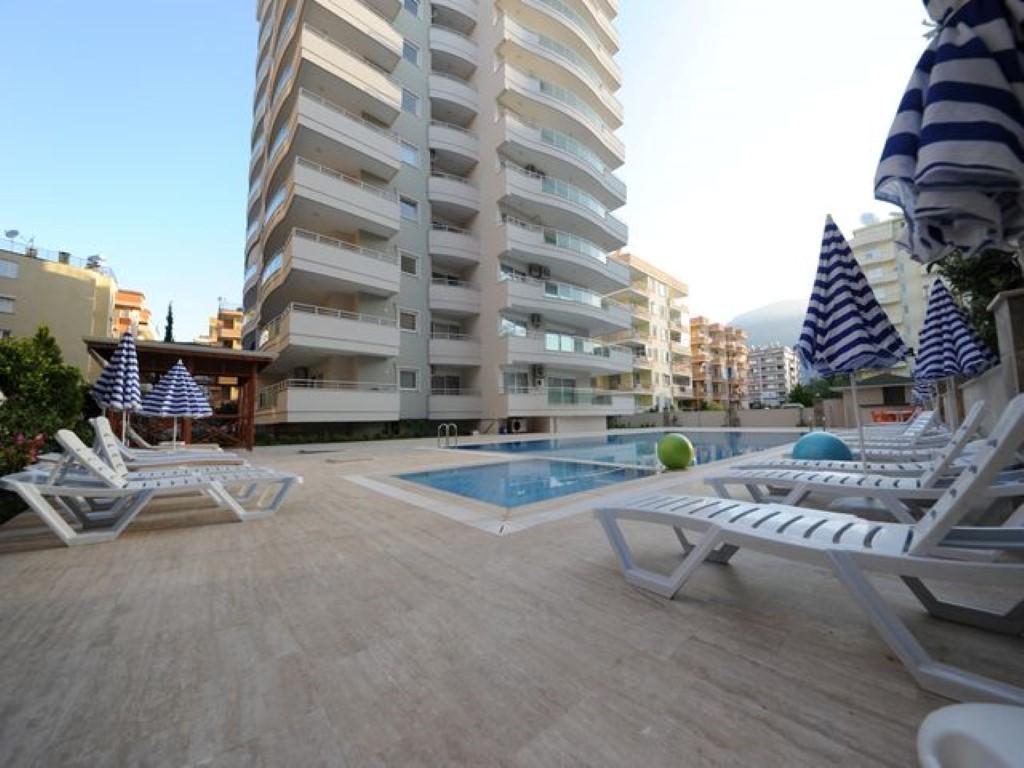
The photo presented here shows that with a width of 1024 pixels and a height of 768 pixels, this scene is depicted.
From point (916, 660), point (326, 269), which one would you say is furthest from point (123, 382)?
point (916, 660)

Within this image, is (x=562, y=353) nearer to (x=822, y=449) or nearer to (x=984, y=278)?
(x=984, y=278)

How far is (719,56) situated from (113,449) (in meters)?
19.2

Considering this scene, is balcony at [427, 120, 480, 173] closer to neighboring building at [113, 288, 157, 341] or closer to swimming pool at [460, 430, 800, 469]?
swimming pool at [460, 430, 800, 469]

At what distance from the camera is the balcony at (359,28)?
1880 centimetres

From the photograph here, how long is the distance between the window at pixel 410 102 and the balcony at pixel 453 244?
612 cm

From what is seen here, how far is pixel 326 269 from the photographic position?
17672 mm

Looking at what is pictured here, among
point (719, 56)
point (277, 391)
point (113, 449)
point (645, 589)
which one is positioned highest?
point (719, 56)

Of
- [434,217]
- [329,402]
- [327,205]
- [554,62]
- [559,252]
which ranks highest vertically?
[554,62]

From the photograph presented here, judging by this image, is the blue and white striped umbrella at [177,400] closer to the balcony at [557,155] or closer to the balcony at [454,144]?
the balcony at [454,144]

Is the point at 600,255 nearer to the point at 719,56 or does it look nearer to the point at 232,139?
the point at 719,56

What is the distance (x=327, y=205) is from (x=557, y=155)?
14132 mm

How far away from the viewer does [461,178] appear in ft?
83.8

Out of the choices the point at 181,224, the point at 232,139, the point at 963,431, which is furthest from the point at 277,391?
the point at 232,139

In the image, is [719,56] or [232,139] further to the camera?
[232,139]
